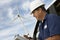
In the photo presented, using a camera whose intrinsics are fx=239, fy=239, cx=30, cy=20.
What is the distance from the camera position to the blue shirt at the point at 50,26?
197 inches

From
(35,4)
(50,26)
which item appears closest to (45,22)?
(50,26)

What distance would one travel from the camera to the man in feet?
16.4

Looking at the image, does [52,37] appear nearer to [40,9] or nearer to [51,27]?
[51,27]

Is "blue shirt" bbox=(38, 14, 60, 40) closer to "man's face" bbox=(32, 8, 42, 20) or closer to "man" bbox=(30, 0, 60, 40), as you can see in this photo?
"man" bbox=(30, 0, 60, 40)

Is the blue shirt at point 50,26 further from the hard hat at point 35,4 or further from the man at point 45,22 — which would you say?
the hard hat at point 35,4

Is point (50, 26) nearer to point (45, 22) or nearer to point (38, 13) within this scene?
point (45, 22)

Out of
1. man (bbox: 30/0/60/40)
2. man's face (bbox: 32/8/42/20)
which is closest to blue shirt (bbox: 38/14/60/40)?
man (bbox: 30/0/60/40)

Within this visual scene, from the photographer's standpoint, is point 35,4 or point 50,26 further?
point 35,4

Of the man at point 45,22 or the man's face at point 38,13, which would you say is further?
the man's face at point 38,13

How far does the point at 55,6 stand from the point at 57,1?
0.27m

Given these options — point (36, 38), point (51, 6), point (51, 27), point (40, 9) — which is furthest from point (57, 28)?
point (51, 6)

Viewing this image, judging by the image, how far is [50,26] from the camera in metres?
5.09

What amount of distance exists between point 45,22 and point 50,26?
210 millimetres

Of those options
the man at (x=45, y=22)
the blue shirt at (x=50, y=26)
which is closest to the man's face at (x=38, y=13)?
the man at (x=45, y=22)
